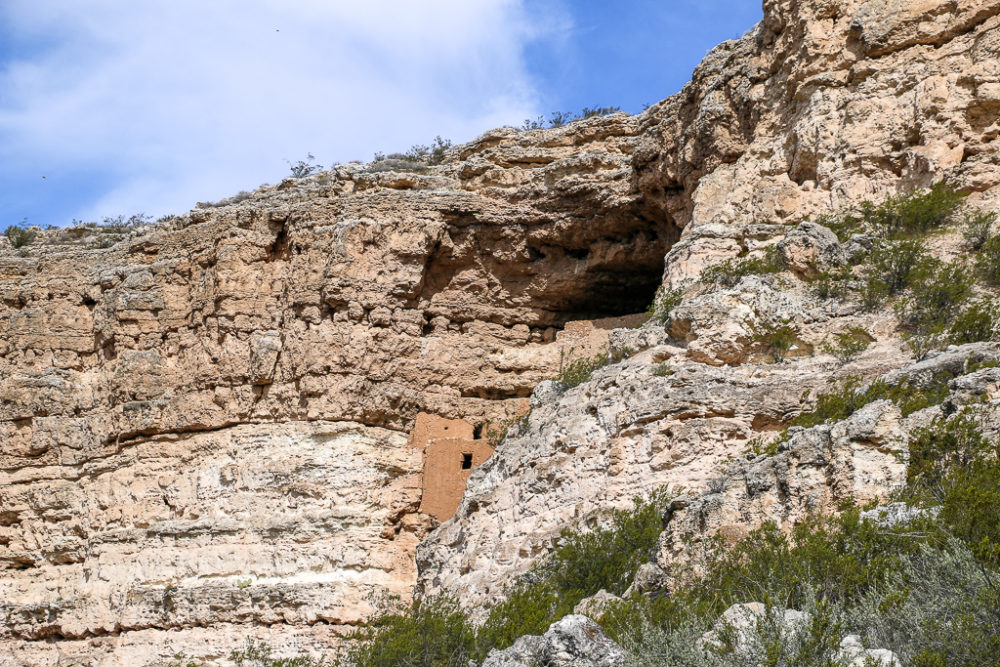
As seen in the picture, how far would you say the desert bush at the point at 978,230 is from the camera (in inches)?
530

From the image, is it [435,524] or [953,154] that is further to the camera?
[435,524]

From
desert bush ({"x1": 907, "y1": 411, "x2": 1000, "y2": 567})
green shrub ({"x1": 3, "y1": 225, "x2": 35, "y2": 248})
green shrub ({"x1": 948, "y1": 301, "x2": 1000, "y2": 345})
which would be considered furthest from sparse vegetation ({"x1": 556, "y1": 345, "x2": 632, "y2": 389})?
green shrub ({"x1": 3, "y1": 225, "x2": 35, "y2": 248})

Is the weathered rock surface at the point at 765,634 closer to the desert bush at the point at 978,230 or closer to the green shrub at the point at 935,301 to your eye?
the green shrub at the point at 935,301

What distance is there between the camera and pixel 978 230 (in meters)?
13.5

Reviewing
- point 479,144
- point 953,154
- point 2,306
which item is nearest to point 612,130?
point 479,144

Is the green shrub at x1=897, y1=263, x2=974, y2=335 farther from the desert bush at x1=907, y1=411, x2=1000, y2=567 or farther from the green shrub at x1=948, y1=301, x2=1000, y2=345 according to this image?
the desert bush at x1=907, y1=411, x2=1000, y2=567

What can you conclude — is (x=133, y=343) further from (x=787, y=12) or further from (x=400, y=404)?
(x=787, y=12)

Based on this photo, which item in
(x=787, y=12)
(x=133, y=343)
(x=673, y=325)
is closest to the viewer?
(x=673, y=325)

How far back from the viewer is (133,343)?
1984 centimetres

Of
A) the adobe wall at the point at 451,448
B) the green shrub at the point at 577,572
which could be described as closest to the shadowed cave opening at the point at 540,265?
the adobe wall at the point at 451,448

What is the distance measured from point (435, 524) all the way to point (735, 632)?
9.00 metres

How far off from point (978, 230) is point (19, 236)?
1700 centimetres

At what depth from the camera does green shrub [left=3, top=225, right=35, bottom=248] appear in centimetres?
2328

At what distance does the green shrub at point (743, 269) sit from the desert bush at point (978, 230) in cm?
192
